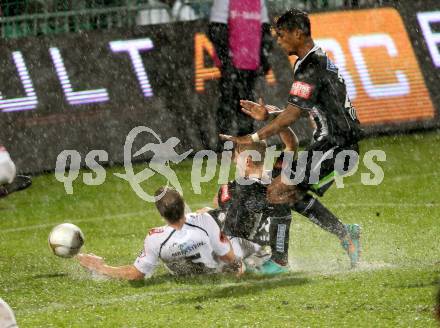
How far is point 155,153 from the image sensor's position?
58.9 feet

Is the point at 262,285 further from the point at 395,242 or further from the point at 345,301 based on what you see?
A: the point at 395,242

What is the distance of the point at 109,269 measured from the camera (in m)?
10.7

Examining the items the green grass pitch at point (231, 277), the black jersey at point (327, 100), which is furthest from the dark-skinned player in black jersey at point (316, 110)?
the green grass pitch at point (231, 277)

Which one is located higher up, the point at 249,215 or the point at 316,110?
the point at 316,110

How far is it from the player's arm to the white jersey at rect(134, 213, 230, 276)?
68 millimetres

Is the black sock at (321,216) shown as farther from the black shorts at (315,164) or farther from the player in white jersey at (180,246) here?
the player in white jersey at (180,246)

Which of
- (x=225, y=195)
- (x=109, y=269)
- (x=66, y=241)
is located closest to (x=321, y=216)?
(x=225, y=195)

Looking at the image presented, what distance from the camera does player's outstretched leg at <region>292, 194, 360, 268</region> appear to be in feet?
36.0

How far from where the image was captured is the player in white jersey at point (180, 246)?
10.4m

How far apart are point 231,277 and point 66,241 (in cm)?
150

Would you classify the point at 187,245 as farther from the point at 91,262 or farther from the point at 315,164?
the point at 315,164

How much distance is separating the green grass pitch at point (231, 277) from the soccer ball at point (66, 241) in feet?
0.96

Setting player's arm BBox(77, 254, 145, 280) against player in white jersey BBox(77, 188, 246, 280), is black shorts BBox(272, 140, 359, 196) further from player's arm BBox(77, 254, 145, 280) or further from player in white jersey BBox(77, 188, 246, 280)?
player's arm BBox(77, 254, 145, 280)

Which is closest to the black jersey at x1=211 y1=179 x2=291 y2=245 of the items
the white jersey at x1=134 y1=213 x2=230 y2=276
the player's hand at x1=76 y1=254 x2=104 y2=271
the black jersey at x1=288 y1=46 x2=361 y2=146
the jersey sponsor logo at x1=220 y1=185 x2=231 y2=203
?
the jersey sponsor logo at x1=220 y1=185 x2=231 y2=203
